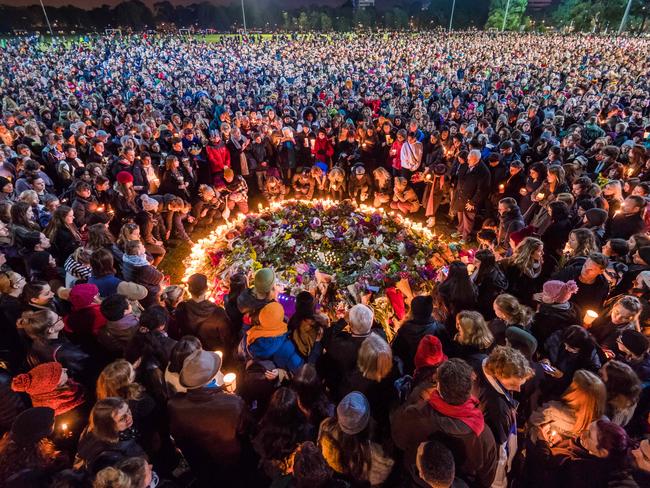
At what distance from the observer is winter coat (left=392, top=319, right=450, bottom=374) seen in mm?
3938

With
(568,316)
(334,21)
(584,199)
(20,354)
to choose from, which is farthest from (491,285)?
(334,21)

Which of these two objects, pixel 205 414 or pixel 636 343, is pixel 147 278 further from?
pixel 636 343

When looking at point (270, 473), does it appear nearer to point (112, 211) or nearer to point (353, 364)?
point (353, 364)

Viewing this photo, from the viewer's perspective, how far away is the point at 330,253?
7.24m

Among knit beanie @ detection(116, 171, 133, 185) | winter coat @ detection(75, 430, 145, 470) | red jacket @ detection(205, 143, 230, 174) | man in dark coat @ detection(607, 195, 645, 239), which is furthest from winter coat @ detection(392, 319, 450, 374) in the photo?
red jacket @ detection(205, 143, 230, 174)

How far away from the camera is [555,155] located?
26.6 feet

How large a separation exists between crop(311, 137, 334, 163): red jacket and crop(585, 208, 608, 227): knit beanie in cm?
723

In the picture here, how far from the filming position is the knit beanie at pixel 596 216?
5.60 metres

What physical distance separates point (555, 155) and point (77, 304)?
9.68m

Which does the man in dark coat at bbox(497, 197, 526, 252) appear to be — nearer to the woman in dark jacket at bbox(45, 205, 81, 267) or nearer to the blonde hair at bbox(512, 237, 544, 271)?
the blonde hair at bbox(512, 237, 544, 271)

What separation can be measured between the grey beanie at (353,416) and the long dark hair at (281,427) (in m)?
0.49

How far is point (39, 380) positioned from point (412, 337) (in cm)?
370

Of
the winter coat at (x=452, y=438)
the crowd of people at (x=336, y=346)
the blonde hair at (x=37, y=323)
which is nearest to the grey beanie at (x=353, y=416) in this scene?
the crowd of people at (x=336, y=346)

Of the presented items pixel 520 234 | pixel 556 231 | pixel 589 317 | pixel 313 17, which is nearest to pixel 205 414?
pixel 589 317
